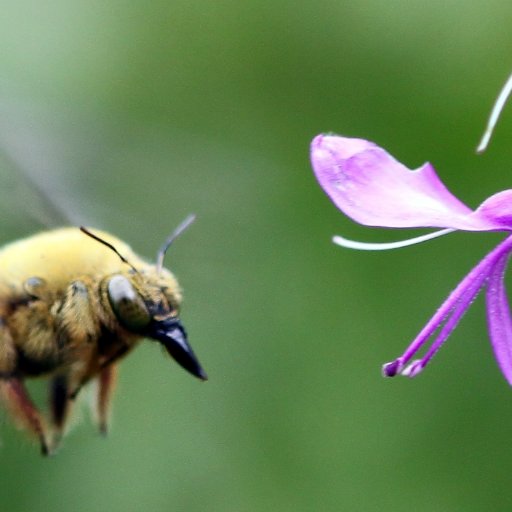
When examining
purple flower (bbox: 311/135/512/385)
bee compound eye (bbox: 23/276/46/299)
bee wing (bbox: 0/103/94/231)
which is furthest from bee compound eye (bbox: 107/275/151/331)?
purple flower (bbox: 311/135/512/385)

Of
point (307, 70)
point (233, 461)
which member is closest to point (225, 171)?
point (307, 70)

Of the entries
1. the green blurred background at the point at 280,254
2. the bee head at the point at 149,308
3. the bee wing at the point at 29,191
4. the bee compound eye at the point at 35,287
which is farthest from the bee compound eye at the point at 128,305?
the green blurred background at the point at 280,254

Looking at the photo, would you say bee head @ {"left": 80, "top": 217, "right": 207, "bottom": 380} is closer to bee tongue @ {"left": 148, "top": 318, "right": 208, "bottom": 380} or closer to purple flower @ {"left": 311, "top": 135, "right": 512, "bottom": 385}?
bee tongue @ {"left": 148, "top": 318, "right": 208, "bottom": 380}

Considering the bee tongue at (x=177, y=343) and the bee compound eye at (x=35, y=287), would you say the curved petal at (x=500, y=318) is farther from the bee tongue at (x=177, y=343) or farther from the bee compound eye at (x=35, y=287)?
the bee compound eye at (x=35, y=287)

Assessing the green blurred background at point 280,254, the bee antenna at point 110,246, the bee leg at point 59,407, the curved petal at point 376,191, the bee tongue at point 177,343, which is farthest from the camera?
the green blurred background at point 280,254

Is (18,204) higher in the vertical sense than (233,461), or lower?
higher

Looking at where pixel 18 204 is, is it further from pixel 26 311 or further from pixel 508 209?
pixel 508 209
